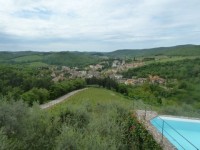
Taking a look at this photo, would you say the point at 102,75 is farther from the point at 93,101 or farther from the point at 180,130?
the point at 180,130

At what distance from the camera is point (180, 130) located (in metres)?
17.6

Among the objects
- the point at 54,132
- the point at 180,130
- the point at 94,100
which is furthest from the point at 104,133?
the point at 94,100

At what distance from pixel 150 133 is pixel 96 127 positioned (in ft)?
11.7

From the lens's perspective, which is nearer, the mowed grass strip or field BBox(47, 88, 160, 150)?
field BBox(47, 88, 160, 150)

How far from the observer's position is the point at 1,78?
75500 mm

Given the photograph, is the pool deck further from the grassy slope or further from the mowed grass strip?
the grassy slope

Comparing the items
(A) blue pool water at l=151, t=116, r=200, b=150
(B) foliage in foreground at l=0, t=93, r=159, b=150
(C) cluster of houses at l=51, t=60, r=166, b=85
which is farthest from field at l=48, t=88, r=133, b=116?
(C) cluster of houses at l=51, t=60, r=166, b=85

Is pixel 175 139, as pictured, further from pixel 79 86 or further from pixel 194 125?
pixel 79 86

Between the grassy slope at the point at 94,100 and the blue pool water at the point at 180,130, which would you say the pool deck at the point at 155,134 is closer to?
the blue pool water at the point at 180,130

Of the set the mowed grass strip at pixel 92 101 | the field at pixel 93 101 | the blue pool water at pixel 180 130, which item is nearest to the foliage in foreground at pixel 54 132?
the blue pool water at pixel 180 130

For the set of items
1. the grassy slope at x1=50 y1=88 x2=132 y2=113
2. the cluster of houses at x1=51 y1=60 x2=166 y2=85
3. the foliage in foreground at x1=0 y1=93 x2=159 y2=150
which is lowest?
the cluster of houses at x1=51 y1=60 x2=166 y2=85

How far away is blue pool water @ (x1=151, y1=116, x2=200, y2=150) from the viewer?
12492 mm

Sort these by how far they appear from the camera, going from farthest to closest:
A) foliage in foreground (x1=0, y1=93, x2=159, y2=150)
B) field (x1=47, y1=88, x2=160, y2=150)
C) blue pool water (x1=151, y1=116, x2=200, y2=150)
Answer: foliage in foreground (x1=0, y1=93, x2=159, y2=150), field (x1=47, y1=88, x2=160, y2=150), blue pool water (x1=151, y1=116, x2=200, y2=150)

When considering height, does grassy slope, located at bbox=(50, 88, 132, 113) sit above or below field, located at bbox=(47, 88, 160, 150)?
below
